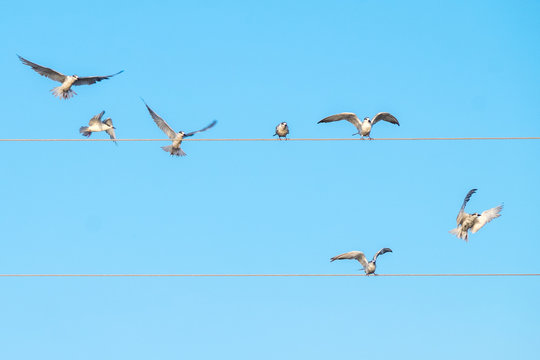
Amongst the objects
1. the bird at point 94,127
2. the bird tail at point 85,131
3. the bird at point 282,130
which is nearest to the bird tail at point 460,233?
the bird at point 282,130

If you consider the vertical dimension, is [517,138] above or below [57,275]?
above

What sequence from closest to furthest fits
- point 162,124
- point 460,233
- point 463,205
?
point 463,205
point 460,233
point 162,124

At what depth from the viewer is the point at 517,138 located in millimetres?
12844

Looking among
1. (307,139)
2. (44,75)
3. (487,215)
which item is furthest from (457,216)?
(44,75)

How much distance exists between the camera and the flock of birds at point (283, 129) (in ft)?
52.6

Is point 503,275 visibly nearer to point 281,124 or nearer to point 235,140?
point 235,140

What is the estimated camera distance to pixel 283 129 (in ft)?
59.4

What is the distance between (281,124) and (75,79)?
3.99 m

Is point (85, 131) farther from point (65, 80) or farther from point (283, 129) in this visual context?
point (283, 129)

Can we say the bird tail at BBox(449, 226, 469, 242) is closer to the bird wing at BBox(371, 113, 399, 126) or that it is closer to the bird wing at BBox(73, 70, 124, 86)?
the bird wing at BBox(371, 113, 399, 126)

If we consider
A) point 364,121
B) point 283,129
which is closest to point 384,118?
point 364,121

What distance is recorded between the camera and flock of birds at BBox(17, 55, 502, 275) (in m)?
16.0

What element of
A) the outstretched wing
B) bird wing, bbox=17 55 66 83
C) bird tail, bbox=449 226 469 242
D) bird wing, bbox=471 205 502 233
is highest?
bird wing, bbox=17 55 66 83

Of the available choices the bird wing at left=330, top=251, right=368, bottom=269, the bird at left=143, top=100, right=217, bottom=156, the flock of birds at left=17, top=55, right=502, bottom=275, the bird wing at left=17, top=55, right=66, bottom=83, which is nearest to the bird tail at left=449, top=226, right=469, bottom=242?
the flock of birds at left=17, top=55, right=502, bottom=275
